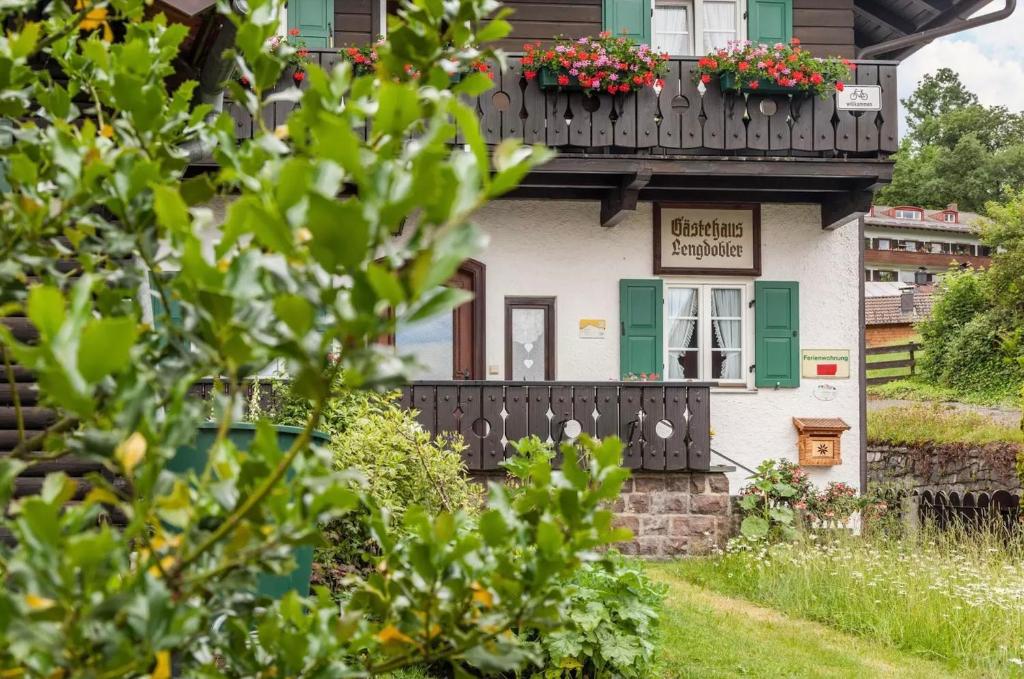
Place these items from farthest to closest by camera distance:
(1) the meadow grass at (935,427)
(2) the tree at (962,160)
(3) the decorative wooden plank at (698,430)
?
(2) the tree at (962,160)
(1) the meadow grass at (935,427)
(3) the decorative wooden plank at (698,430)

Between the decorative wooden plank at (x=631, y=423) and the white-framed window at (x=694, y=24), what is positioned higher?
the white-framed window at (x=694, y=24)

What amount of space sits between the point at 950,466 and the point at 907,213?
113 ft

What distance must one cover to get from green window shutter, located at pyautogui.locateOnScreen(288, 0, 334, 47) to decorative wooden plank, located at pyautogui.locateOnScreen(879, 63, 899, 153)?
5848 millimetres

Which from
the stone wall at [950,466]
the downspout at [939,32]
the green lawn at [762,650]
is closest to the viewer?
the green lawn at [762,650]

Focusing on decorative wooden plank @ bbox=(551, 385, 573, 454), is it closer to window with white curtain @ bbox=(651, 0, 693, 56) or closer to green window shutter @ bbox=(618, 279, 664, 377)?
green window shutter @ bbox=(618, 279, 664, 377)

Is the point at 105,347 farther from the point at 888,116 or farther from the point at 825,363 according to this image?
the point at 825,363

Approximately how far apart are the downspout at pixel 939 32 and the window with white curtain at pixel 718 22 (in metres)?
1.82

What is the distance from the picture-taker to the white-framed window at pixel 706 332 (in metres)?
12.7

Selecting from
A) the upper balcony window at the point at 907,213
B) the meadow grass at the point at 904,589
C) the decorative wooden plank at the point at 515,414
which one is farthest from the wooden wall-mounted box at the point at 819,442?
the upper balcony window at the point at 907,213

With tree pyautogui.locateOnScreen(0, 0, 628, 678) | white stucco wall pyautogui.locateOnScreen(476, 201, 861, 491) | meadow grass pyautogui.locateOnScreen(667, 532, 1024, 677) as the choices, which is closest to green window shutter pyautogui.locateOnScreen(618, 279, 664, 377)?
white stucco wall pyautogui.locateOnScreen(476, 201, 861, 491)

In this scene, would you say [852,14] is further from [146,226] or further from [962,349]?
[962,349]

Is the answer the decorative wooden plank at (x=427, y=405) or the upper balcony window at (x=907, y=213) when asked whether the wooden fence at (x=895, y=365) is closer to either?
the decorative wooden plank at (x=427, y=405)

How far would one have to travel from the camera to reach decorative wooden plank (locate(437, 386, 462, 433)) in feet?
37.0

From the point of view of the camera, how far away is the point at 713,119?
38.3 feet
